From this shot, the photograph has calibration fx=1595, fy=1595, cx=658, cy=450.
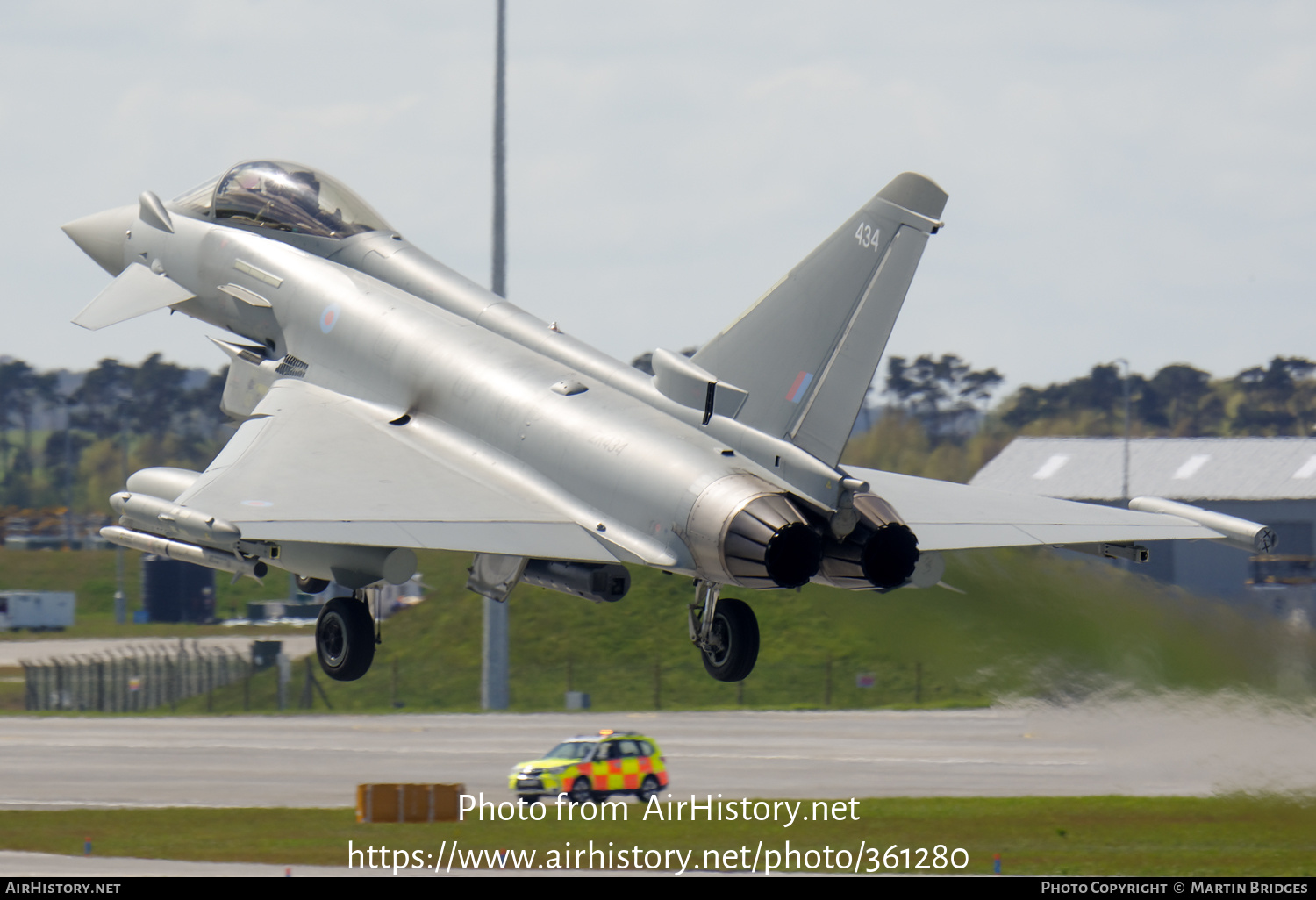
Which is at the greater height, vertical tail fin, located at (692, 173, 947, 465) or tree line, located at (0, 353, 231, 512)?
tree line, located at (0, 353, 231, 512)

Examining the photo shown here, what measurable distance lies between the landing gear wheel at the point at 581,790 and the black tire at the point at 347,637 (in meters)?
22.1

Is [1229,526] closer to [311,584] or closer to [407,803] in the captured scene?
[311,584]

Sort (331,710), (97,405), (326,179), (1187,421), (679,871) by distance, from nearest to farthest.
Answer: (326,179) < (679,871) < (331,710) < (97,405) < (1187,421)

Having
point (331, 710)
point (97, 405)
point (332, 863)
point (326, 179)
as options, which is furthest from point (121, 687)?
point (97, 405)

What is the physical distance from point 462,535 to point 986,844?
22.0m

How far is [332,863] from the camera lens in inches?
1344

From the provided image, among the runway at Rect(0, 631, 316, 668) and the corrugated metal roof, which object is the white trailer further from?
the corrugated metal roof

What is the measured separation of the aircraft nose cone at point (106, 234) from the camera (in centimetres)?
2594

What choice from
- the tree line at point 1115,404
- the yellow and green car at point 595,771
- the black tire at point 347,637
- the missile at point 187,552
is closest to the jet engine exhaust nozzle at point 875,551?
the black tire at point 347,637

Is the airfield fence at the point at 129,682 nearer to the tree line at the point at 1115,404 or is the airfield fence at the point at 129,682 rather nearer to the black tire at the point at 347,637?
the black tire at the point at 347,637

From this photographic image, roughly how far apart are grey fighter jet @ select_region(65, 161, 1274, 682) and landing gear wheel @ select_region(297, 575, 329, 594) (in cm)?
7

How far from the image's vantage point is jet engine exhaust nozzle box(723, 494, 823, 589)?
16.7 meters

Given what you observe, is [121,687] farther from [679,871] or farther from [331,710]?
[679,871]

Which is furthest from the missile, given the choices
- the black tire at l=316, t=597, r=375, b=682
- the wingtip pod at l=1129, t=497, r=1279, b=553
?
the wingtip pod at l=1129, t=497, r=1279, b=553
